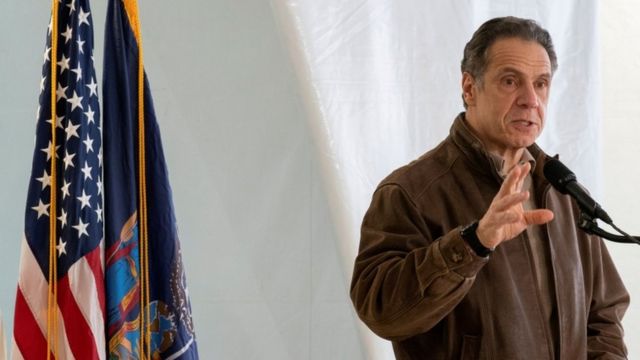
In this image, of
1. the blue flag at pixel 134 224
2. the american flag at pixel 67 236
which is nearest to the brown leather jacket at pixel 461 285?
the blue flag at pixel 134 224

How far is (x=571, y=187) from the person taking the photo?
74.5 inches

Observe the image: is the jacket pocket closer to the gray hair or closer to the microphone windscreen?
the microphone windscreen

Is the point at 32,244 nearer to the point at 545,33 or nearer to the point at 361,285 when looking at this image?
the point at 361,285

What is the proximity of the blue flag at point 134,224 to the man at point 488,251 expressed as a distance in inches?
18.2

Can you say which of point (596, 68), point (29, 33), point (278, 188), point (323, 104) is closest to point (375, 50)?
point (323, 104)

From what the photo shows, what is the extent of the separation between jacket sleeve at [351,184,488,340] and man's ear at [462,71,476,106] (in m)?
0.31

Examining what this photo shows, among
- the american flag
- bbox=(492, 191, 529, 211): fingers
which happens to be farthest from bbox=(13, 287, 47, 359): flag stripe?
bbox=(492, 191, 529, 211): fingers

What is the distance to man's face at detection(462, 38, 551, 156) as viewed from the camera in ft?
7.07

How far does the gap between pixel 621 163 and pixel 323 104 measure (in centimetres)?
109

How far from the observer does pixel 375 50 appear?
264cm

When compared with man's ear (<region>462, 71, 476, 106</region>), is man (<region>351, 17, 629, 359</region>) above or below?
below

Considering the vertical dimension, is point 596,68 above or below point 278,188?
above

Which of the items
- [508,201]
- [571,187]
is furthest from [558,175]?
[508,201]

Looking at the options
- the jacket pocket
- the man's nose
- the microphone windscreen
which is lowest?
the jacket pocket
